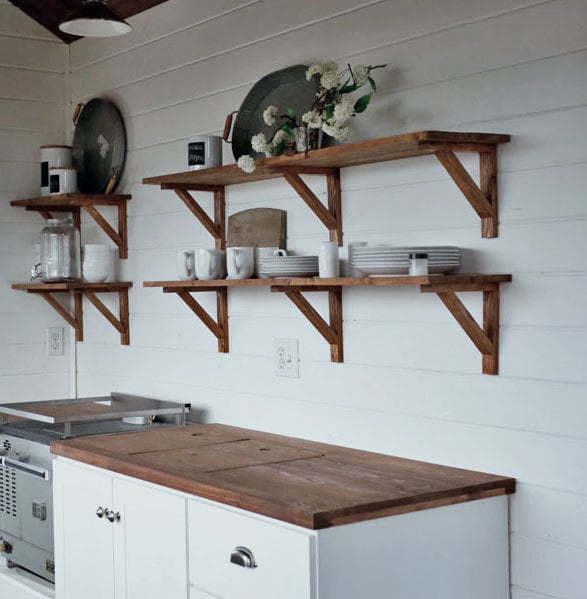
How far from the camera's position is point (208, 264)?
2986 mm

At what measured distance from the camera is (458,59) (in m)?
2.40

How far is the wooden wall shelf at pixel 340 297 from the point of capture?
86.5 inches

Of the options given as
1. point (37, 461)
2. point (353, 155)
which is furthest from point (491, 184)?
point (37, 461)

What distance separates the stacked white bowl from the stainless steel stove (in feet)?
1.63

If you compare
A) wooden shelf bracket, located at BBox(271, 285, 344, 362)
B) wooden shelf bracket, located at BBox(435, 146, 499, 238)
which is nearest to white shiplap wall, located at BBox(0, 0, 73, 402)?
wooden shelf bracket, located at BBox(271, 285, 344, 362)

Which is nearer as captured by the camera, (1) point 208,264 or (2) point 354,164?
(2) point 354,164

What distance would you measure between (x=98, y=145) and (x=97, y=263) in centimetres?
47

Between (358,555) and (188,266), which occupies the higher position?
(188,266)

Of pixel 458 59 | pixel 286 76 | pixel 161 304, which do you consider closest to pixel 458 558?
pixel 458 59

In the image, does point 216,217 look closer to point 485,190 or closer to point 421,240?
point 421,240

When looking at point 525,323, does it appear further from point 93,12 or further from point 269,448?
point 93,12

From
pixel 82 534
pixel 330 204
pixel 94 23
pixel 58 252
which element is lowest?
pixel 82 534

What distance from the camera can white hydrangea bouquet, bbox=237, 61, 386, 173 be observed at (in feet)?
8.16

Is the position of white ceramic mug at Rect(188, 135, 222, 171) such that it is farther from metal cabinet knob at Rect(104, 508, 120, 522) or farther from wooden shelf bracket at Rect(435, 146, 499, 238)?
metal cabinet knob at Rect(104, 508, 120, 522)
